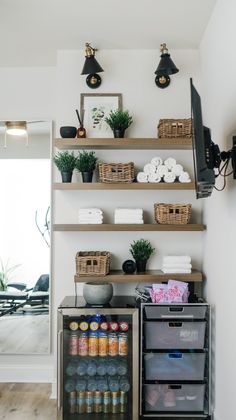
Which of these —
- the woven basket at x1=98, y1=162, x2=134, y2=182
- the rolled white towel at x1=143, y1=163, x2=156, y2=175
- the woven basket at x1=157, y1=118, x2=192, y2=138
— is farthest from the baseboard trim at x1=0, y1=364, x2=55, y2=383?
the woven basket at x1=157, y1=118, x2=192, y2=138

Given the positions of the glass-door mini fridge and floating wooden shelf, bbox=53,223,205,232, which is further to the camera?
floating wooden shelf, bbox=53,223,205,232

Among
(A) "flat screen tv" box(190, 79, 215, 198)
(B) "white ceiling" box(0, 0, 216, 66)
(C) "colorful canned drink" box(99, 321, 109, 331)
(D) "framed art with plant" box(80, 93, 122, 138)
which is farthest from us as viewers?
(D) "framed art with plant" box(80, 93, 122, 138)

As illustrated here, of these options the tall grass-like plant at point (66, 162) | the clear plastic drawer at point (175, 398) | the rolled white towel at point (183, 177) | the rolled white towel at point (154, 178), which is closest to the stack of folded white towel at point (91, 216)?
the tall grass-like plant at point (66, 162)

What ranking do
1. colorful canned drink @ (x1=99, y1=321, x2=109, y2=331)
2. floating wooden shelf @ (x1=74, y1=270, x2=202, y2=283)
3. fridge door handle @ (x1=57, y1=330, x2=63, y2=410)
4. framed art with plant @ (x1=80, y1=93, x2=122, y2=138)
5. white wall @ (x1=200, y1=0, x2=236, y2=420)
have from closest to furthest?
white wall @ (x1=200, y1=0, x2=236, y2=420) < fridge door handle @ (x1=57, y1=330, x2=63, y2=410) < colorful canned drink @ (x1=99, y1=321, x2=109, y2=331) < floating wooden shelf @ (x1=74, y1=270, x2=202, y2=283) < framed art with plant @ (x1=80, y1=93, x2=122, y2=138)

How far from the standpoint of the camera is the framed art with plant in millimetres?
3363

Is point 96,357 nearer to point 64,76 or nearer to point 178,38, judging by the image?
point 64,76

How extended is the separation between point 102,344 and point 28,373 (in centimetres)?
111

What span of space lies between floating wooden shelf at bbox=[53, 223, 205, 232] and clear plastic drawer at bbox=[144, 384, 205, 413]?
1072 millimetres

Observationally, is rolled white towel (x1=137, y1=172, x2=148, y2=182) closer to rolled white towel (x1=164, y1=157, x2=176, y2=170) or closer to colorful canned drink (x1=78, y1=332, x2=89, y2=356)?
rolled white towel (x1=164, y1=157, x2=176, y2=170)

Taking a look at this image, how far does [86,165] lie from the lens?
125 inches

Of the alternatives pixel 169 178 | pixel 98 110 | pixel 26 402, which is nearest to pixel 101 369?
pixel 26 402

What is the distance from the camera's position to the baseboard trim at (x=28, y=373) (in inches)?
143

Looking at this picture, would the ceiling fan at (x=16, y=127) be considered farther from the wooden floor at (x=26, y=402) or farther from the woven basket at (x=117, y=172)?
the wooden floor at (x=26, y=402)

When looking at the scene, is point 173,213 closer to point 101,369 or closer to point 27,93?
point 101,369
